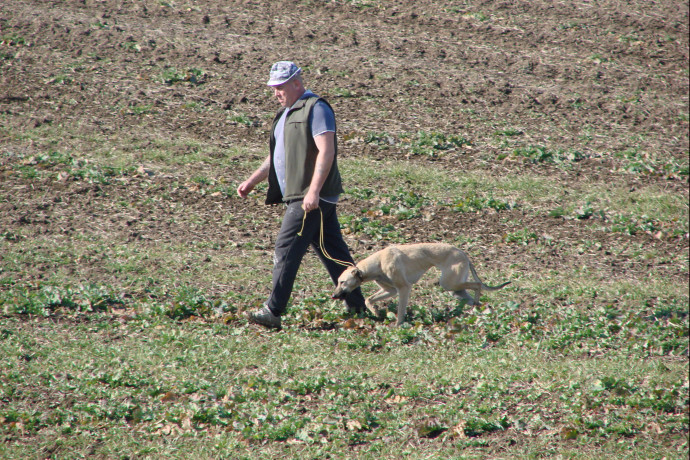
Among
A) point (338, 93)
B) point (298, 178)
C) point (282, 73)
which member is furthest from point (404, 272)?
point (338, 93)

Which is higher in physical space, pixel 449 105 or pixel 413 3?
pixel 413 3

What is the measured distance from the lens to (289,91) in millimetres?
6512

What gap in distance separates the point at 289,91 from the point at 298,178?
785 millimetres

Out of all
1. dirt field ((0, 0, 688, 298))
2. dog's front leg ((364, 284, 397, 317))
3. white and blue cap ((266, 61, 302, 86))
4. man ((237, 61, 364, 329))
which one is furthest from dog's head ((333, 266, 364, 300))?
dirt field ((0, 0, 688, 298))

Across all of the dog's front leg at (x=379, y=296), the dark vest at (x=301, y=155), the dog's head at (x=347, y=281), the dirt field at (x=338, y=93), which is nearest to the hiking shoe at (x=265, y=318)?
the dog's head at (x=347, y=281)

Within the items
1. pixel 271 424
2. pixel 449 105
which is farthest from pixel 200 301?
pixel 449 105

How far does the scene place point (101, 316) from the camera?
7238 millimetres

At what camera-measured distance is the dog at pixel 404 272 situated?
7.01 meters

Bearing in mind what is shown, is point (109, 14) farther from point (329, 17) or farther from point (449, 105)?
point (449, 105)

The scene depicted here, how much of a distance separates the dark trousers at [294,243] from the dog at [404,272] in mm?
323

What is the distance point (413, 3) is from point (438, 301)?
39.4ft

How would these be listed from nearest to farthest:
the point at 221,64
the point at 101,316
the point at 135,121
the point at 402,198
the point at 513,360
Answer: the point at 513,360, the point at 101,316, the point at 402,198, the point at 135,121, the point at 221,64

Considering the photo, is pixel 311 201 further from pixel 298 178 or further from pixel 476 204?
pixel 476 204

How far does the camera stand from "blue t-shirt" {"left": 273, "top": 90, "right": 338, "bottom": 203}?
6.39 metres
